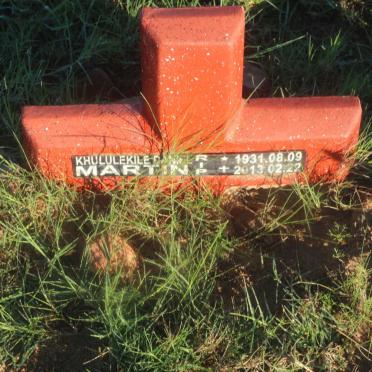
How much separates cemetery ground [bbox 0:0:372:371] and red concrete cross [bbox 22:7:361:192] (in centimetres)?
6

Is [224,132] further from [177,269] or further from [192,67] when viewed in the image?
[177,269]

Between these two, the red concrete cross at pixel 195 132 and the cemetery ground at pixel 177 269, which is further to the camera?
the red concrete cross at pixel 195 132

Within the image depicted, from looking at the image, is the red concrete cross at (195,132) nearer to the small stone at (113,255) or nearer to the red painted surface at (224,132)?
the red painted surface at (224,132)

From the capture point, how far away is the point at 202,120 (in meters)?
2.43

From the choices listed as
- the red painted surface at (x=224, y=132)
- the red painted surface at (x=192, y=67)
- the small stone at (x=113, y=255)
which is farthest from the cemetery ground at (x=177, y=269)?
the red painted surface at (x=192, y=67)

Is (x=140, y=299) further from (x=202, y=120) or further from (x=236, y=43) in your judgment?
(x=236, y=43)

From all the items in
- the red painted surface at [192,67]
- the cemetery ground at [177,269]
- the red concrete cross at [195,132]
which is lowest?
the cemetery ground at [177,269]

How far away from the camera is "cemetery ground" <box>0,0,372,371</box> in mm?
2246

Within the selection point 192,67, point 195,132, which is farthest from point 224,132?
point 192,67

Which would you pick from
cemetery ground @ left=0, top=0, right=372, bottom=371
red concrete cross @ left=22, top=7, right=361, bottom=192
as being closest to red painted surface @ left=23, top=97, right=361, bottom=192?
red concrete cross @ left=22, top=7, right=361, bottom=192

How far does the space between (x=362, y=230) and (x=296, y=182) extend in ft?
0.74

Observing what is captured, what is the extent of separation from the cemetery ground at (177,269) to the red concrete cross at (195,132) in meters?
0.06

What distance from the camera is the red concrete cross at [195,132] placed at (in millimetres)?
2367

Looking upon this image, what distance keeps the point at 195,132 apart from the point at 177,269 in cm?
38
